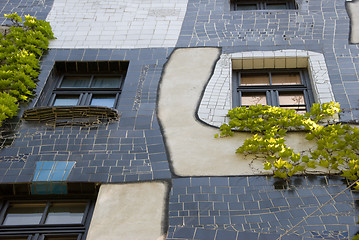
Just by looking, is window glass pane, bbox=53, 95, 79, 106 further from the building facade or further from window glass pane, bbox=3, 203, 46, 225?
window glass pane, bbox=3, 203, 46, 225

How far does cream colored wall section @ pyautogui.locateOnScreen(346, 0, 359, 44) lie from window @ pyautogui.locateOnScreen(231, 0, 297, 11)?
3.64ft

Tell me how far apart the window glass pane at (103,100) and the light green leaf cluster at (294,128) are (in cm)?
206

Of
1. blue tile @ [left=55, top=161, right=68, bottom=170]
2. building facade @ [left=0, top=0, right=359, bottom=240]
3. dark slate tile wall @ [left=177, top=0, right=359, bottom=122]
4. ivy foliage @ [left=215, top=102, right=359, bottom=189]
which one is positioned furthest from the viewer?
dark slate tile wall @ [left=177, top=0, right=359, bottom=122]

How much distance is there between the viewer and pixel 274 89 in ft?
26.7

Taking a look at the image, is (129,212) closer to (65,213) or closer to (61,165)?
(65,213)

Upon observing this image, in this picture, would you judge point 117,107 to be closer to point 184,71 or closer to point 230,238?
point 184,71

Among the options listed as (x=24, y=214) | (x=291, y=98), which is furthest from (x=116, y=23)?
(x=24, y=214)

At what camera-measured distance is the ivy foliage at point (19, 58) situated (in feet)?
25.6

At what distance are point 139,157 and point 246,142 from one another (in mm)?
1404

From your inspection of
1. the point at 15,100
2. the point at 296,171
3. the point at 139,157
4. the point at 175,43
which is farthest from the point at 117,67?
the point at 296,171

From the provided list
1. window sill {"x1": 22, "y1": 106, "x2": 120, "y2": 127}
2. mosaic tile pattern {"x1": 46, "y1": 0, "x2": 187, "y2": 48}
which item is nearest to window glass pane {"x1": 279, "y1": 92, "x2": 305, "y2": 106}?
mosaic tile pattern {"x1": 46, "y1": 0, "x2": 187, "y2": 48}

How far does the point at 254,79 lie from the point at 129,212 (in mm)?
3472

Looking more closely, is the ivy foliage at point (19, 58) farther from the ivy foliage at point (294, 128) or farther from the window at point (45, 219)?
the ivy foliage at point (294, 128)

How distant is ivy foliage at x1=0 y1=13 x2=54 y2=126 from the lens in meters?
7.81
